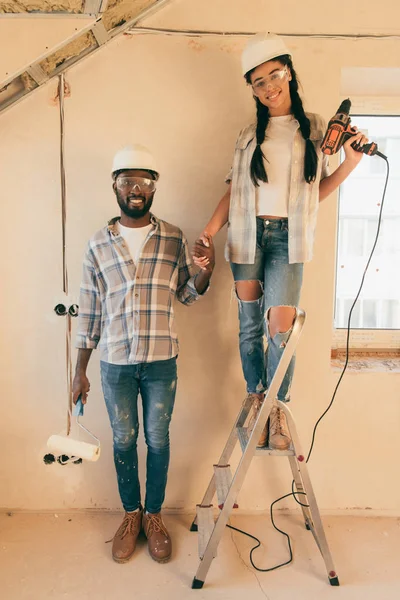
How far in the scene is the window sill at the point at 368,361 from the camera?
206 centimetres

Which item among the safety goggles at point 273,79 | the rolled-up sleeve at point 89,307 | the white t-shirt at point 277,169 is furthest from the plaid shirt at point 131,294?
the safety goggles at point 273,79

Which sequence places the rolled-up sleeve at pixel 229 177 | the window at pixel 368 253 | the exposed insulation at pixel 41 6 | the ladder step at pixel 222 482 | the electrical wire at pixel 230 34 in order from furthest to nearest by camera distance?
the window at pixel 368 253 → the electrical wire at pixel 230 34 → the rolled-up sleeve at pixel 229 177 → the ladder step at pixel 222 482 → the exposed insulation at pixel 41 6

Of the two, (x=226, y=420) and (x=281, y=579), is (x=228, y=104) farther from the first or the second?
(x=281, y=579)

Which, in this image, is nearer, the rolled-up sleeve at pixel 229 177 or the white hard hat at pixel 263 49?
the white hard hat at pixel 263 49

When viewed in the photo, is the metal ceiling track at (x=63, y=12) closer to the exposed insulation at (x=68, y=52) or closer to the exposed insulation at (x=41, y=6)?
the exposed insulation at (x=41, y=6)

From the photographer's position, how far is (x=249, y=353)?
1725 millimetres

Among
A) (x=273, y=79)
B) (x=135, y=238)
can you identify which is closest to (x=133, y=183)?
(x=135, y=238)

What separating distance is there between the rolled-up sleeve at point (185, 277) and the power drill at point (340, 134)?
62 cm

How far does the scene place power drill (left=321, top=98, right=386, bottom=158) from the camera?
154cm

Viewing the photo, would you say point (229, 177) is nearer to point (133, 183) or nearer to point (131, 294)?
point (133, 183)

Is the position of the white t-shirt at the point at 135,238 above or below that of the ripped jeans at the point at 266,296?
above

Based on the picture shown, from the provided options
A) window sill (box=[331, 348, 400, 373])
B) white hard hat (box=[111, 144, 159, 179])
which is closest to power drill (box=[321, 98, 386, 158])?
white hard hat (box=[111, 144, 159, 179])

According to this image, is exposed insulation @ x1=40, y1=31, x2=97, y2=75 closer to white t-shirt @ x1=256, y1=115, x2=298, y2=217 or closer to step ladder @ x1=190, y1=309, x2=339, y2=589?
white t-shirt @ x1=256, y1=115, x2=298, y2=217

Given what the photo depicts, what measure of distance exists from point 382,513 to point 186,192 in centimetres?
166
